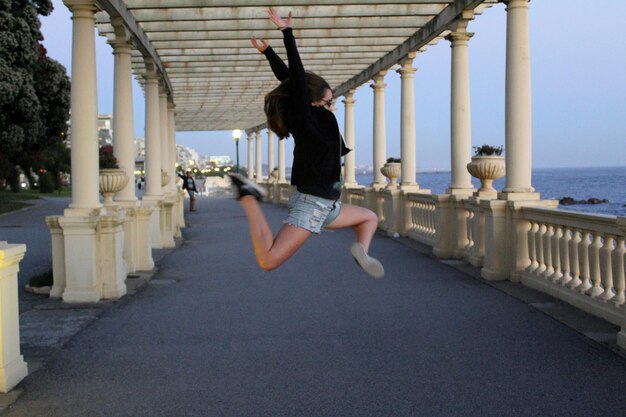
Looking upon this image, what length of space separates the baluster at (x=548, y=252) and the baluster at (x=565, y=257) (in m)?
0.31

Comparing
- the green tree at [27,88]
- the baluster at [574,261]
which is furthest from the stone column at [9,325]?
the green tree at [27,88]

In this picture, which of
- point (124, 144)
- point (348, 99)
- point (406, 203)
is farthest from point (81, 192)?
point (348, 99)

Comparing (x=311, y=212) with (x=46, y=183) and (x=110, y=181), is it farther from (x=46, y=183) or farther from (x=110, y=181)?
(x=46, y=183)

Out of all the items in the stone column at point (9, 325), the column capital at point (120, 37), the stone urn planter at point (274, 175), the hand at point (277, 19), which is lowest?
the stone column at point (9, 325)

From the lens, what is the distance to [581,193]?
8912 cm

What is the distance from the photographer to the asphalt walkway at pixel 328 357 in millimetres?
5184

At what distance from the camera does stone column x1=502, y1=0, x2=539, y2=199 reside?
10.7m

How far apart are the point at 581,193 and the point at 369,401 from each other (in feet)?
293

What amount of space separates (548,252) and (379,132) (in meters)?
12.3

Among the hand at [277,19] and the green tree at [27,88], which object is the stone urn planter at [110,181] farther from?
the green tree at [27,88]

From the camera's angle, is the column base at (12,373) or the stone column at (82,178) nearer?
the column base at (12,373)

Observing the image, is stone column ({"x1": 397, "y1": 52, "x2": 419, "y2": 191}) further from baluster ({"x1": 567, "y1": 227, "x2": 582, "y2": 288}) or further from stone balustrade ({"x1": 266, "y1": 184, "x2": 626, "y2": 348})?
baluster ({"x1": 567, "y1": 227, "x2": 582, "y2": 288})

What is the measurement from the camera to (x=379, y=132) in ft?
70.7

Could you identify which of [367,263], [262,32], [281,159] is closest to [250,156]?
[281,159]
